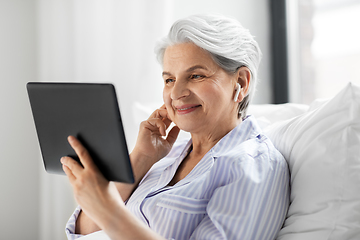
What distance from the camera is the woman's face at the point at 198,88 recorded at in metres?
1.11

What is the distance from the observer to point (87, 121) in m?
0.80

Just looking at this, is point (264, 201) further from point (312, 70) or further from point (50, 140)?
point (312, 70)

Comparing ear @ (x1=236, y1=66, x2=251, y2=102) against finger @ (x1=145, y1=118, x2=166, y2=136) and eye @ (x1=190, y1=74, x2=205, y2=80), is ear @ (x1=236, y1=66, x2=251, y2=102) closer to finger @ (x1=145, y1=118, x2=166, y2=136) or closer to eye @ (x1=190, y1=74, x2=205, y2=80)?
eye @ (x1=190, y1=74, x2=205, y2=80)

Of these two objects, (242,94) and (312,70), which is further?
(312,70)

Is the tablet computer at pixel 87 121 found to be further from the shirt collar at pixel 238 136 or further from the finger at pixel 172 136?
the finger at pixel 172 136

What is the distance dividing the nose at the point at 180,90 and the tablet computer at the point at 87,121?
1.30ft

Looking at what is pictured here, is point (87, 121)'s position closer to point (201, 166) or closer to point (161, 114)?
point (201, 166)

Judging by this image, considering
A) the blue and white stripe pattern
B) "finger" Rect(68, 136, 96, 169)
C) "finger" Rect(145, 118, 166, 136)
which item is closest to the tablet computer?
"finger" Rect(68, 136, 96, 169)

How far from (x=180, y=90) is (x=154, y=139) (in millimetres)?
335

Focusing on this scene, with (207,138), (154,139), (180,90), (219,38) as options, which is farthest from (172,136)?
(219,38)

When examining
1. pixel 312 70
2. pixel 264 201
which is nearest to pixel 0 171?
pixel 264 201

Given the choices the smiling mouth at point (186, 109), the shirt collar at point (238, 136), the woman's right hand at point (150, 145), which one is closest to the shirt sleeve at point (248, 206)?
the shirt collar at point (238, 136)

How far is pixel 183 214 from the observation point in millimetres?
996

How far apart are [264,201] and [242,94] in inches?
15.7
